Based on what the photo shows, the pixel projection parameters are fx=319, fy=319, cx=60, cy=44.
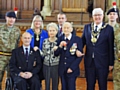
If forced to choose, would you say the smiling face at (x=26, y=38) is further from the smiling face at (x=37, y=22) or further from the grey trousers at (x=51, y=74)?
the grey trousers at (x=51, y=74)

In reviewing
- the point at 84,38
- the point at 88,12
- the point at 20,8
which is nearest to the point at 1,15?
the point at 20,8

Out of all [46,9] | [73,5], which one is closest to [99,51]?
[73,5]

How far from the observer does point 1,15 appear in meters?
8.43

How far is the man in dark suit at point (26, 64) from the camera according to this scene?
4.18 m

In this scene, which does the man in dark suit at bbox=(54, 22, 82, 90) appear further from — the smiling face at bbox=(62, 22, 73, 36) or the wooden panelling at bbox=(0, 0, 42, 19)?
the wooden panelling at bbox=(0, 0, 42, 19)

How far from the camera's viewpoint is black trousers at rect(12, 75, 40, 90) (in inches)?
162

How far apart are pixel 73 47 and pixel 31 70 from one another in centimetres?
64

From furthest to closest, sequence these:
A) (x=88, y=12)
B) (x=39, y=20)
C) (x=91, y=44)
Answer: (x=88, y=12) → (x=39, y=20) → (x=91, y=44)

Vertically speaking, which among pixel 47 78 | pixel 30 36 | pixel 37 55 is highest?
pixel 30 36

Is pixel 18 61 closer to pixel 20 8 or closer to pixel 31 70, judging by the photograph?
pixel 31 70

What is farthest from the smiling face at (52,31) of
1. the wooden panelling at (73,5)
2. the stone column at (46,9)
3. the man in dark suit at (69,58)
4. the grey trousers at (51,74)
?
the stone column at (46,9)

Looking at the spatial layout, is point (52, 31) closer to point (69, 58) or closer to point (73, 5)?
point (69, 58)

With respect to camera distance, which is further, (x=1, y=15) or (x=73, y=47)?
(x=1, y=15)

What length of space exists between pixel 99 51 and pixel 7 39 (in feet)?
4.26
